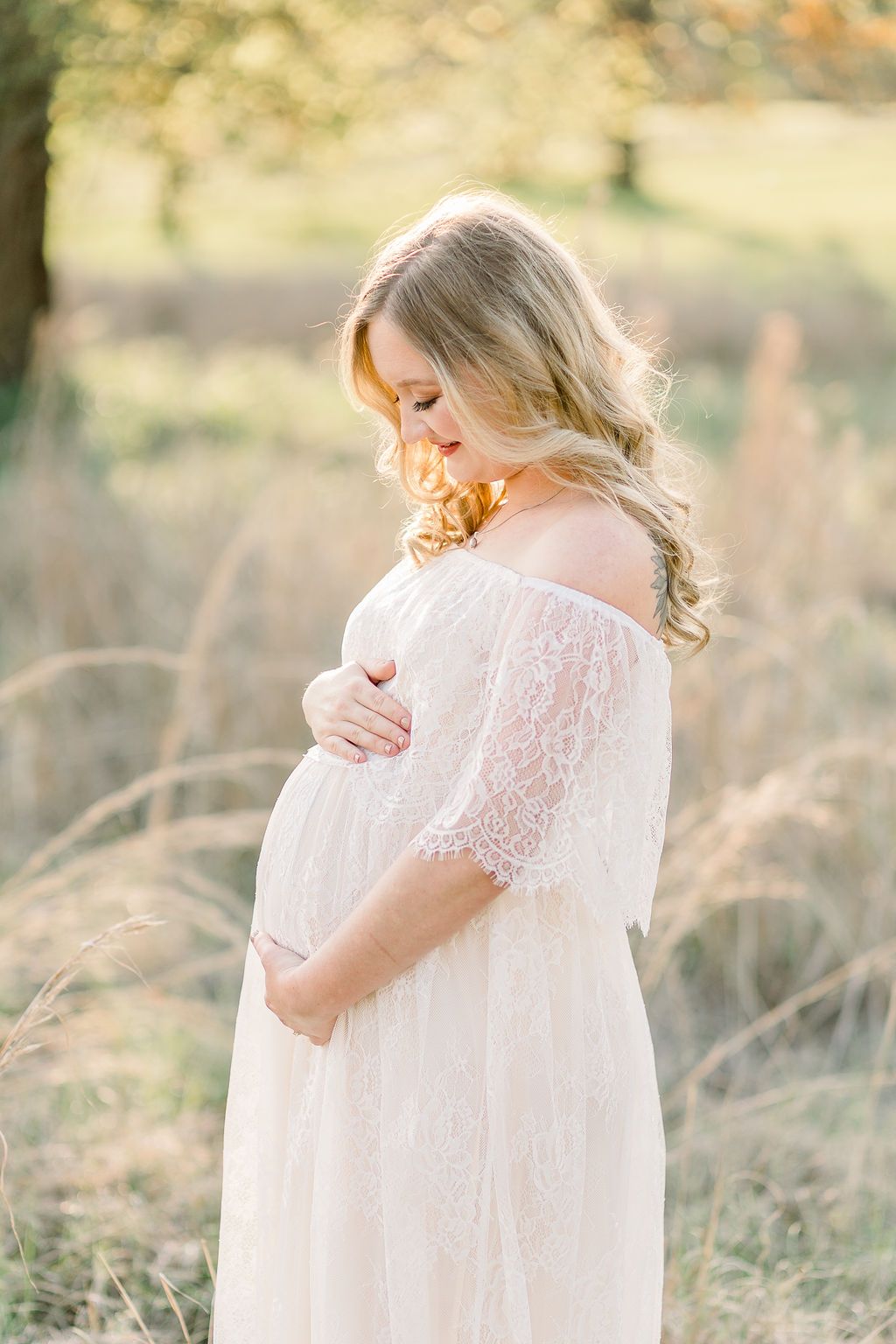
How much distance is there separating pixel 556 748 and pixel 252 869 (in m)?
2.78

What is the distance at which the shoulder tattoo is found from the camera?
1.43 metres

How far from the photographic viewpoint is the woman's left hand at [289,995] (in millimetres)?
1494

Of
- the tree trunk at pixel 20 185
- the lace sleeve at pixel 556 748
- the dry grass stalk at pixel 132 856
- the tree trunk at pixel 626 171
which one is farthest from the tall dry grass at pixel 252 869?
the tree trunk at pixel 626 171

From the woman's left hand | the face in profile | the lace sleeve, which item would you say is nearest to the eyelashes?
the face in profile

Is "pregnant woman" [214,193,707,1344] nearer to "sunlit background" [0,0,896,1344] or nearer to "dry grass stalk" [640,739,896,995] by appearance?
"sunlit background" [0,0,896,1344]

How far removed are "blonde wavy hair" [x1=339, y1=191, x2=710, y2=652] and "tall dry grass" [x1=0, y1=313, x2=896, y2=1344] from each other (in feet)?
2.80

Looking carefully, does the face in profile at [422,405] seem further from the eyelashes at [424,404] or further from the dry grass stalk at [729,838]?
the dry grass stalk at [729,838]

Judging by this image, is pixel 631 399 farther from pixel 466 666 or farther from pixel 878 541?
pixel 878 541

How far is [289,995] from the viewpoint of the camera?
1506 mm

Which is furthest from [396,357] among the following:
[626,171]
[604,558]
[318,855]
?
[626,171]

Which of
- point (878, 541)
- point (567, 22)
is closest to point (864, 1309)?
point (878, 541)

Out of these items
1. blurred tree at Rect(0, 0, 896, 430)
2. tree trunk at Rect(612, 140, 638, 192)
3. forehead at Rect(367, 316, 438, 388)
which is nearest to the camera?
forehead at Rect(367, 316, 438, 388)

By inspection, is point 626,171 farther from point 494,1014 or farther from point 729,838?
point 494,1014

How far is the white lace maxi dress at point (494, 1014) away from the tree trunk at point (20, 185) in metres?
5.69
